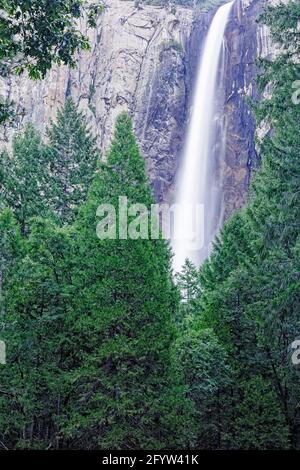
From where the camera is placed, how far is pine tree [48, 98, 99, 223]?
108ft

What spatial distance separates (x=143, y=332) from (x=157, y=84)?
46421 millimetres

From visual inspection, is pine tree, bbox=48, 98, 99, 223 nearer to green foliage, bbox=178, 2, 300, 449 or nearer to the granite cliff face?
green foliage, bbox=178, 2, 300, 449

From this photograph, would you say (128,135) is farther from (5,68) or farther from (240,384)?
(5,68)

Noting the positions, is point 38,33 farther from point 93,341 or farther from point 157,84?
point 157,84

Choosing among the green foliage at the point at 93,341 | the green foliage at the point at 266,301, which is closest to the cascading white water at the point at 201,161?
the green foliage at the point at 266,301

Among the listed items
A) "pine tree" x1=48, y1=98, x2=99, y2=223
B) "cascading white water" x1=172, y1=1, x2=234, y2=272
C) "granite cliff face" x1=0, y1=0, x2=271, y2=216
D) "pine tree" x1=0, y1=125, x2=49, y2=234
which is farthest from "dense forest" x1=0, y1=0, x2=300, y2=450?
"granite cliff face" x1=0, y1=0, x2=271, y2=216

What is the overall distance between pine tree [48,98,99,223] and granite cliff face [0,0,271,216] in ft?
49.6

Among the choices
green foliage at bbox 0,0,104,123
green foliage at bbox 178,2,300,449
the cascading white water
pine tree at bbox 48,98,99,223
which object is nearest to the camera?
green foliage at bbox 0,0,104,123

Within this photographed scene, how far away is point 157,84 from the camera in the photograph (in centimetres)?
6050

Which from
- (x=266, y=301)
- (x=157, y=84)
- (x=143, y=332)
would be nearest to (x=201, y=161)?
(x=157, y=84)

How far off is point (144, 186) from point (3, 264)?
235 inches

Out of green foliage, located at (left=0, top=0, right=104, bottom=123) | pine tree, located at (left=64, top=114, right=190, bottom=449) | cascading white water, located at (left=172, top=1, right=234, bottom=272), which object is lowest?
pine tree, located at (left=64, top=114, right=190, bottom=449)

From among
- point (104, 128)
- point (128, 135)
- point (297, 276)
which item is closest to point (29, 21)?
point (297, 276)

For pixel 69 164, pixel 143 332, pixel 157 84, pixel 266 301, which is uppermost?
pixel 157 84
